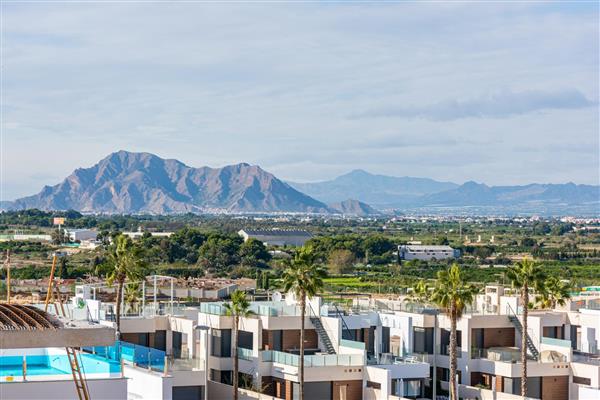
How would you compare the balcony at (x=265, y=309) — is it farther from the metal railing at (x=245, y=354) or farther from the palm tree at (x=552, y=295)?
the palm tree at (x=552, y=295)

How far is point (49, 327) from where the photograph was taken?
645 inches

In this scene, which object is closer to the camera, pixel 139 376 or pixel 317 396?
pixel 139 376

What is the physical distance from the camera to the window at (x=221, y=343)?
45.2m

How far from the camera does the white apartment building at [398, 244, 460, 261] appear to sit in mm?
168500

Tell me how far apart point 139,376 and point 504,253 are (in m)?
151

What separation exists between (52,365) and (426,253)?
150 meters

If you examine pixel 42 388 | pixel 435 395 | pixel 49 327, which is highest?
pixel 49 327

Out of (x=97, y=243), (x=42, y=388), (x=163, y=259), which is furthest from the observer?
(x=97, y=243)

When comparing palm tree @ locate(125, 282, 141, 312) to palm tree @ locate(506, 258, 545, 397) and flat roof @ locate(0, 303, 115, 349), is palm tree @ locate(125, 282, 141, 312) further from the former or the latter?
flat roof @ locate(0, 303, 115, 349)

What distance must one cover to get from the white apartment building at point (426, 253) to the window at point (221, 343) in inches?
4754

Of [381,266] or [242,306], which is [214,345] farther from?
[381,266]

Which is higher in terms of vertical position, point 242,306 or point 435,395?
point 242,306

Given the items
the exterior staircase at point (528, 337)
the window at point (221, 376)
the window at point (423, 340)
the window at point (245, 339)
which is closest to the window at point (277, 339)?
the window at point (245, 339)

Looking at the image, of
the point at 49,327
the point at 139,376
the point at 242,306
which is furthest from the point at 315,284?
the point at 49,327
